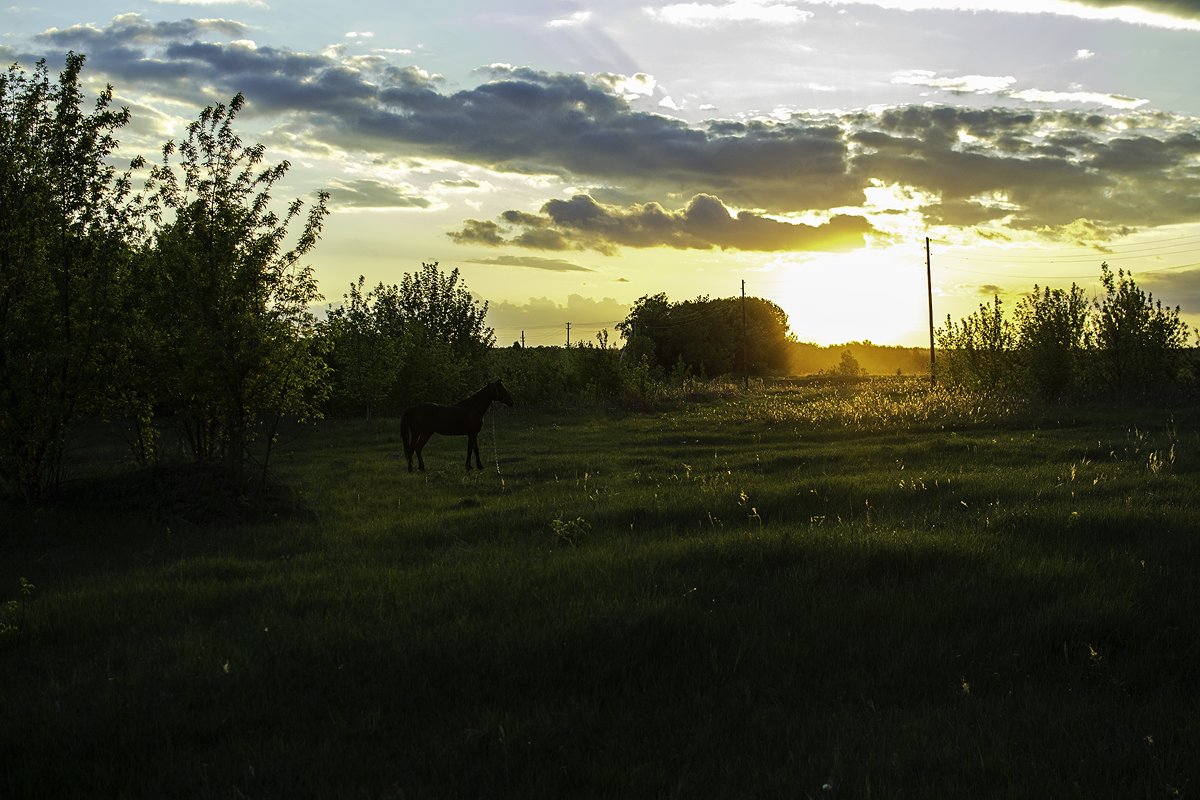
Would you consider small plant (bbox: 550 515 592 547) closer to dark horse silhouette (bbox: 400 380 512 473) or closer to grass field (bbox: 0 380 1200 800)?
grass field (bbox: 0 380 1200 800)

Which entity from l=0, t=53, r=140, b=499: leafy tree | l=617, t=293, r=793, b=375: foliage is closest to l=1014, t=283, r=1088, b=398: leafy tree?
l=0, t=53, r=140, b=499: leafy tree

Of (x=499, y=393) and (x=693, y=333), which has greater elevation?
(x=693, y=333)

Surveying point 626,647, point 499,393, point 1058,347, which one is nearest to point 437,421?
point 499,393

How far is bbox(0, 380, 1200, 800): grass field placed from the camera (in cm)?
555

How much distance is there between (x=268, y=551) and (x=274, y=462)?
45.4ft

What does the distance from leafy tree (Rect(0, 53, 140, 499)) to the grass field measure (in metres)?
1.59

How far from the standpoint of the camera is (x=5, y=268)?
14.7 m

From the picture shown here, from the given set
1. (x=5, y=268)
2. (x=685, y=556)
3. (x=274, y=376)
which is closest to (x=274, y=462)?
(x=274, y=376)

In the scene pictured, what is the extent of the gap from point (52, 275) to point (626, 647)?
1375cm

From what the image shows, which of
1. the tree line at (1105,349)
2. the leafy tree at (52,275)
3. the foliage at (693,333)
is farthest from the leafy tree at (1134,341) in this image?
the foliage at (693,333)

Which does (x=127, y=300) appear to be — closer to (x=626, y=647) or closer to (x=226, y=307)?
(x=226, y=307)

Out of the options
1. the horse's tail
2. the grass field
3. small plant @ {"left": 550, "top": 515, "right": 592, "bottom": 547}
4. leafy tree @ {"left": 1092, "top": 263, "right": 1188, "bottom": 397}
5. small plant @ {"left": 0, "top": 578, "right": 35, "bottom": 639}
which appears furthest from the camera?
leafy tree @ {"left": 1092, "top": 263, "right": 1188, "bottom": 397}

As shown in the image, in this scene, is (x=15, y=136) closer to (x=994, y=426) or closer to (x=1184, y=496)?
(x=1184, y=496)

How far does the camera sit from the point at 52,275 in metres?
15.3
